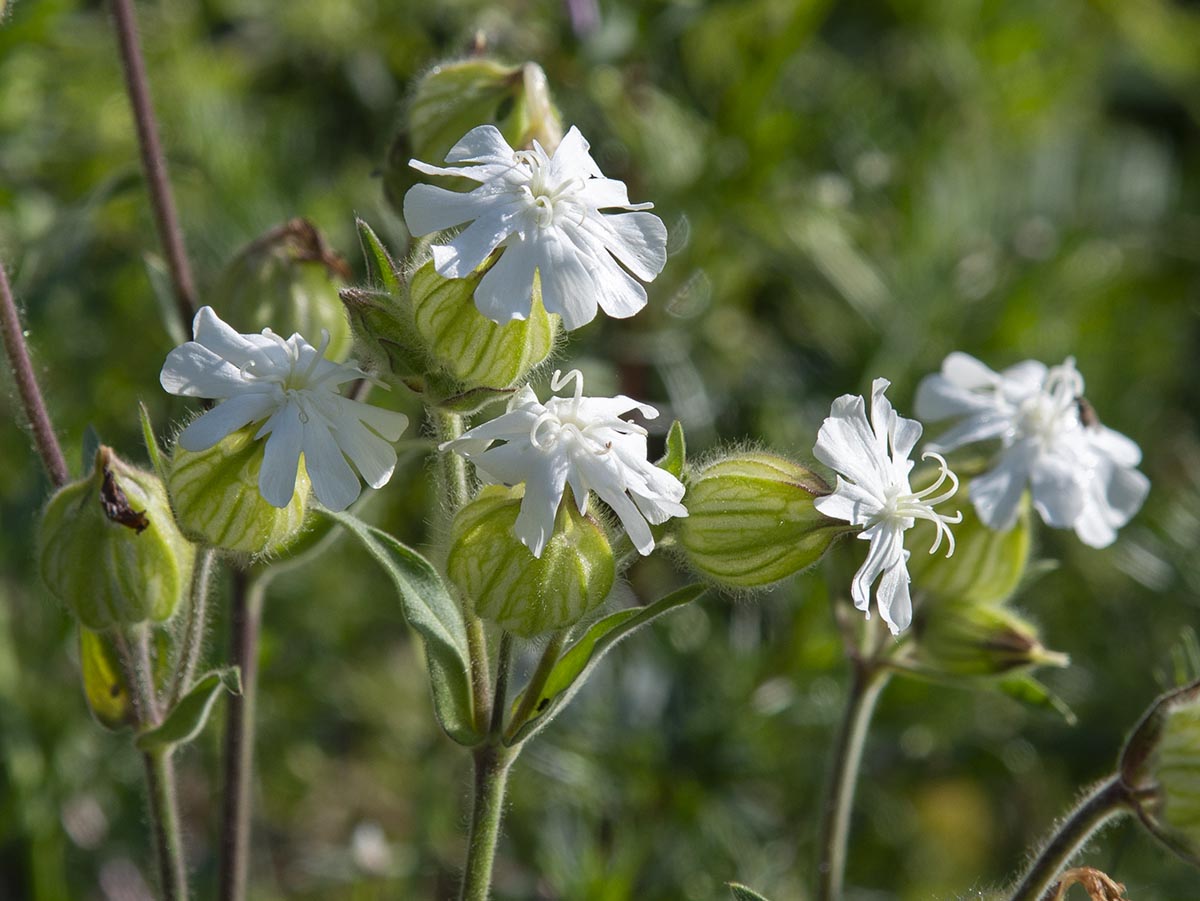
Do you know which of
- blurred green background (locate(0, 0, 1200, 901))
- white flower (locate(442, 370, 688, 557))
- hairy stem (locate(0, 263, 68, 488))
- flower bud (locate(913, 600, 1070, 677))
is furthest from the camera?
blurred green background (locate(0, 0, 1200, 901))

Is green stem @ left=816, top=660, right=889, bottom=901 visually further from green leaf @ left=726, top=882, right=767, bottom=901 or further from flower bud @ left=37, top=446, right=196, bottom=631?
flower bud @ left=37, top=446, right=196, bottom=631

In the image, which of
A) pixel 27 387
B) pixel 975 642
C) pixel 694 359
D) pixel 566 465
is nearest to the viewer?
pixel 566 465

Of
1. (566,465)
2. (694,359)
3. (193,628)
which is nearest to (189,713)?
(193,628)

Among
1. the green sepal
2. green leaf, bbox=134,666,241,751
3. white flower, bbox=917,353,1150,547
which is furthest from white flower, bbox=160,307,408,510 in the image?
white flower, bbox=917,353,1150,547

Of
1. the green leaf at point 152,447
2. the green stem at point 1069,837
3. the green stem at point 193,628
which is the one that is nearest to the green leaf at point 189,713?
the green stem at point 193,628

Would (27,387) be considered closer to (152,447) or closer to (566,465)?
(152,447)

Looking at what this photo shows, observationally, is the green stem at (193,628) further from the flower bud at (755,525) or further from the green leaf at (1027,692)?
the green leaf at (1027,692)

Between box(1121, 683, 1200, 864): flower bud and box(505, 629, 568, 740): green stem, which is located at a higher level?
box(505, 629, 568, 740): green stem
